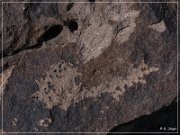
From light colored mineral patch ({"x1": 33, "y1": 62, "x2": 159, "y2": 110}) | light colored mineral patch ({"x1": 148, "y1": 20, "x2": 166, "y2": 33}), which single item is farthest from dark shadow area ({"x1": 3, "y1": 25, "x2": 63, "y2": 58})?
light colored mineral patch ({"x1": 148, "y1": 20, "x2": 166, "y2": 33})

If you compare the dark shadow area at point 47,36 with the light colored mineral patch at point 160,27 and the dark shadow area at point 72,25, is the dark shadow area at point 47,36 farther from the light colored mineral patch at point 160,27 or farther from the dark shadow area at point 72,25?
the light colored mineral patch at point 160,27

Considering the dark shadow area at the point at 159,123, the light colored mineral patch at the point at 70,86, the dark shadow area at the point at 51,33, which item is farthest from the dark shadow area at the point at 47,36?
the dark shadow area at the point at 159,123

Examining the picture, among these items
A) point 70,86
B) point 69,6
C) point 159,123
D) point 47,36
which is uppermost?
point 69,6

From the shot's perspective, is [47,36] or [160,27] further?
[47,36]

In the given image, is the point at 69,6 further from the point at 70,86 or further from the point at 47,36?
the point at 70,86

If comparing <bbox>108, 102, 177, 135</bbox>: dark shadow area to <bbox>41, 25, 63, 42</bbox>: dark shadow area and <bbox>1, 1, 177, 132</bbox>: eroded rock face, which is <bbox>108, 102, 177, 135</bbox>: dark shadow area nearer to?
<bbox>1, 1, 177, 132</bbox>: eroded rock face

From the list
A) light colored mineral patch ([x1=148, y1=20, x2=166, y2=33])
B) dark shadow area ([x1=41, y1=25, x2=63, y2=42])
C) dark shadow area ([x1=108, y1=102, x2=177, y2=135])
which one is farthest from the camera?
dark shadow area ([x1=108, y1=102, x2=177, y2=135])

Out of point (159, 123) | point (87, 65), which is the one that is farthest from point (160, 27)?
point (159, 123)

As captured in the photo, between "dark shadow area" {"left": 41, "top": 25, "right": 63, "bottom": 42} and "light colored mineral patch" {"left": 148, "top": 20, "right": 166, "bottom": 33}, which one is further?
"dark shadow area" {"left": 41, "top": 25, "right": 63, "bottom": 42}
